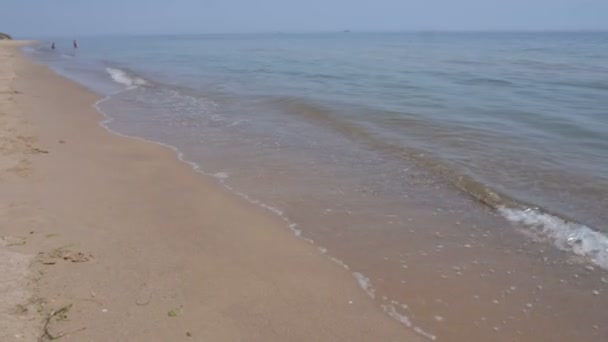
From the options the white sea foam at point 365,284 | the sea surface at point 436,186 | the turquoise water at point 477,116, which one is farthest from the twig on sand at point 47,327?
the turquoise water at point 477,116

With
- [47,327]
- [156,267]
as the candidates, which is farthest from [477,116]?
[47,327]

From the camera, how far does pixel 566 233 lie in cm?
504

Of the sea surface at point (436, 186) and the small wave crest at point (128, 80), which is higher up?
the small wave crest at point (128, 80)

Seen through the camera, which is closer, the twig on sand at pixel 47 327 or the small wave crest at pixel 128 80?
the twig on sand at pixel 47 327

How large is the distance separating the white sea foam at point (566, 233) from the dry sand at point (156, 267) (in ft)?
7.48

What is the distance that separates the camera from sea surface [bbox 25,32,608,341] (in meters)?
3.88

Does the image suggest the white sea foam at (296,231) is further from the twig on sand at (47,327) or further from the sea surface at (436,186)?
the twig on sand at (47,327)

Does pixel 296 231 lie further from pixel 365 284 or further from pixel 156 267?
pixel 156 267

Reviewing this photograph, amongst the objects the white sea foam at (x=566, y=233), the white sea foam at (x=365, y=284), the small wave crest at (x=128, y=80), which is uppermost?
the small wave crest at (x=128, y=80)

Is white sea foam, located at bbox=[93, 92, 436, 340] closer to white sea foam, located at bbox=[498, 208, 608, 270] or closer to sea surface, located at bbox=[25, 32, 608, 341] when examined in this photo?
sea surface, located at bbox=[25, 32, 608, 341]

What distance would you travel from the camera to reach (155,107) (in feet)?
43.6

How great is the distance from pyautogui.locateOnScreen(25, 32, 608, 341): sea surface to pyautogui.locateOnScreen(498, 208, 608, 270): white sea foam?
20 millimetres

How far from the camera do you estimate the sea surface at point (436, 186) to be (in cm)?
388

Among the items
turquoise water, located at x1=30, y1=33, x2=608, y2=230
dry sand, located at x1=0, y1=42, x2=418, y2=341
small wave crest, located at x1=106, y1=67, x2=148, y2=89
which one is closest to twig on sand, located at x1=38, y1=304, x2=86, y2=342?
dry sand, located at x1=0, y1=42, x2=418, y2=341
